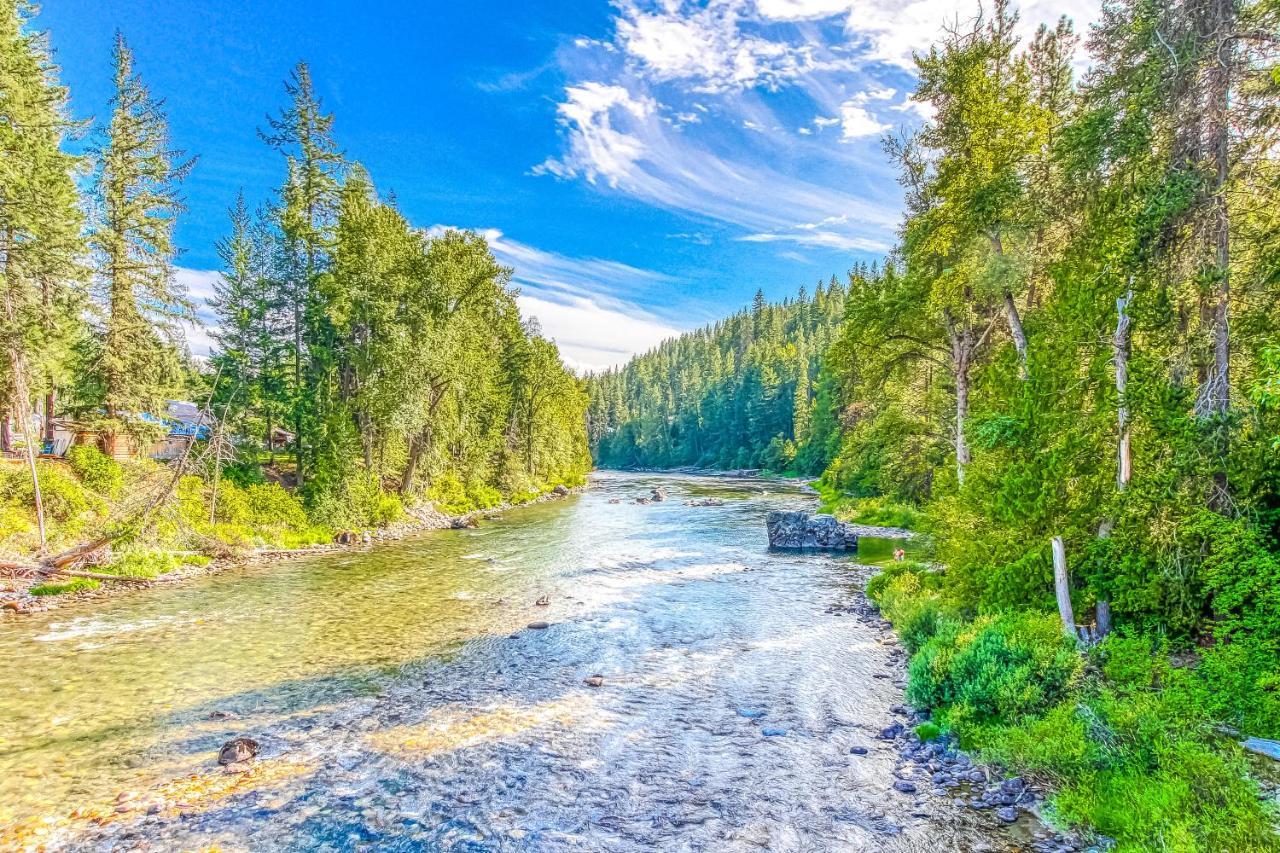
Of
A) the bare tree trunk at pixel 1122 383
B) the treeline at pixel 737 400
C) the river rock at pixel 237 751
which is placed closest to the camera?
the river rock at pixel 237 751

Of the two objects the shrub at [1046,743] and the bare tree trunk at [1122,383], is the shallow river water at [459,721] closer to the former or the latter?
the shrub at [1046,743]

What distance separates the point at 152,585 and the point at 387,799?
17096 mm

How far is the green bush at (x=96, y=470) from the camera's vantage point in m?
23.7

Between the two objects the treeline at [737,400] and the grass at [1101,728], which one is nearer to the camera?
the grass at [1101,728]

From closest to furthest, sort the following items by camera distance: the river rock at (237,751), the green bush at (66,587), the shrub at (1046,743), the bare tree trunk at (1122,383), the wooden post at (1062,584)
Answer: the shrub at (1046,743) → the river rock at (237,751) → the bare tree trunk at (1122,383) → the wooden post at (1062,584) → the green bush at (66,587)

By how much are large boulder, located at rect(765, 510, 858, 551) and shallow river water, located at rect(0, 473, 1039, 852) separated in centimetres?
690

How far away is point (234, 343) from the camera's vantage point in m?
36.0

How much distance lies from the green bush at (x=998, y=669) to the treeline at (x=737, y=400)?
58095 mm

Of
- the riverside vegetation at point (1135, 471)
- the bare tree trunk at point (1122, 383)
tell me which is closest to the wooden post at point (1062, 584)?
the riverside vegetation at point (1135, 471)

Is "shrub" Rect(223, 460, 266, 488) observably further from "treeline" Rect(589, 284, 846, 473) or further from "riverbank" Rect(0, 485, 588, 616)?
"treeline" Rect(589, 284, 846, 473)

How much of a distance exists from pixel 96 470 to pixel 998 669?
3102cm

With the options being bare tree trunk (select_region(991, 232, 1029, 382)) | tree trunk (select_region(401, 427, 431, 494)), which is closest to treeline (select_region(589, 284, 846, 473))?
tree trunk (select_region(401, 427, 431, 494))

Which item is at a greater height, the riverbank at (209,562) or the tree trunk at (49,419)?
the tree trunk at (49,419)

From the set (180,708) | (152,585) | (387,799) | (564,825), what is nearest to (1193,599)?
(564,825)
